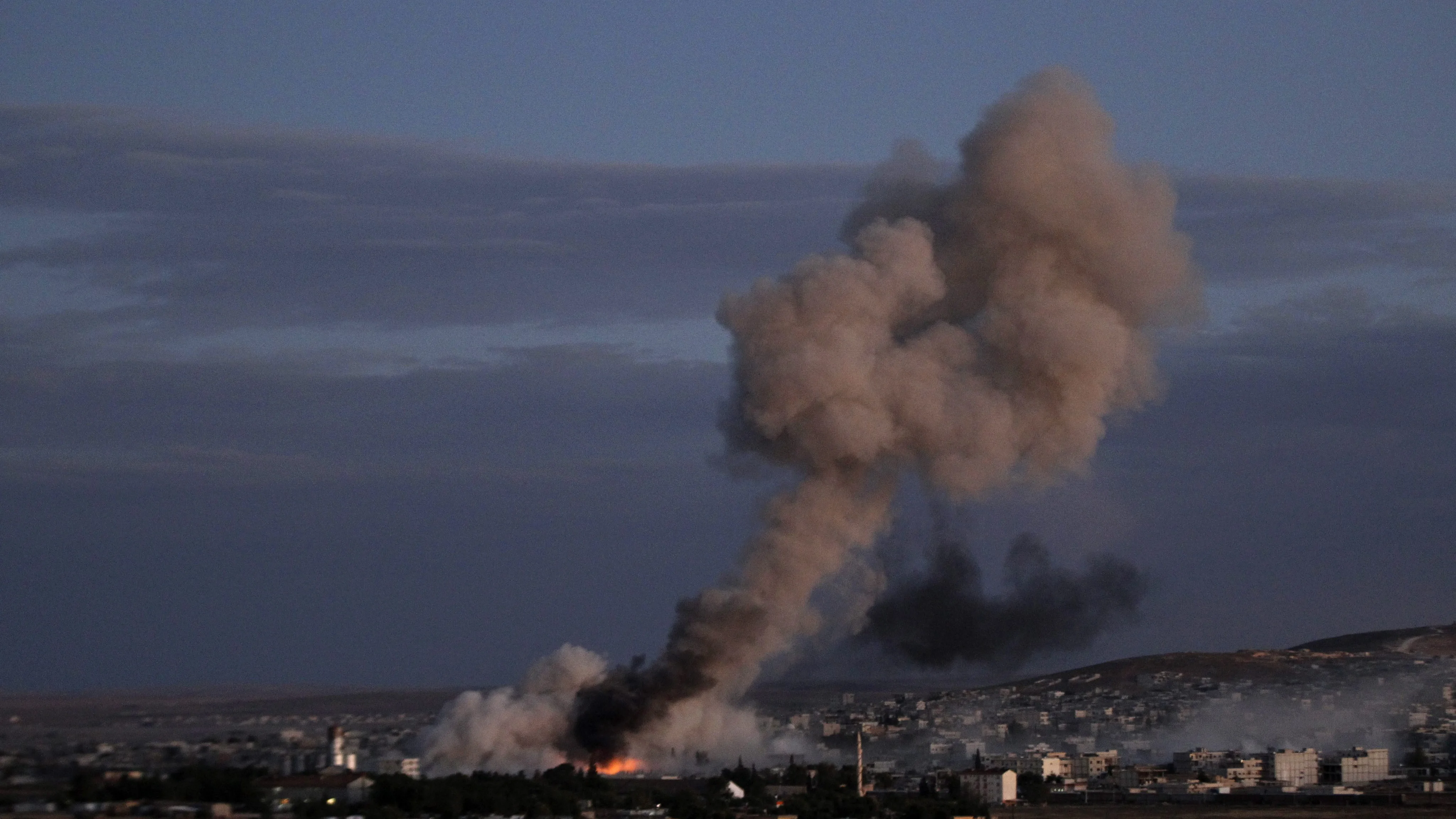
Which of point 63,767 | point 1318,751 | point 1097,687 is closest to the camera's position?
point 63,767

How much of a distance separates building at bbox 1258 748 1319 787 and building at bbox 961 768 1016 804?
41.5 ft

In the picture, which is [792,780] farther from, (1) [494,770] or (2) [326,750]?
(2) [326,750]

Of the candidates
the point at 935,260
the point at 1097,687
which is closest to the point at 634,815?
the point at 935,260

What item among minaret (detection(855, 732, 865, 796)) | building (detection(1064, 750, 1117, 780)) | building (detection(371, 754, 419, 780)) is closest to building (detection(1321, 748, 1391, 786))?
building (detection(1064, 750, 1117, 780))

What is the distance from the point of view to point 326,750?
223ft

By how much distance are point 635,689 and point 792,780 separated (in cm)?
687

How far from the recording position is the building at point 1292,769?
82.3 metres

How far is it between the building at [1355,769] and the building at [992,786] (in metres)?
14.7

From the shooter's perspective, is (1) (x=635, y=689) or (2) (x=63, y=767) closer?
(2) (x=63, y=767)

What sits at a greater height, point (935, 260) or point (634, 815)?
point (935, 260)

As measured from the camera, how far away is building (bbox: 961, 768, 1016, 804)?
7319 cm

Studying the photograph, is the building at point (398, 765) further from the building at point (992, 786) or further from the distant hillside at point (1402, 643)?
the distant hillside at point (1402, 643)

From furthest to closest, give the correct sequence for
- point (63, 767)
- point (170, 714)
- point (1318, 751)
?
1. point (1318, 751)
2. point (170, 714)
3. point (63, 767)

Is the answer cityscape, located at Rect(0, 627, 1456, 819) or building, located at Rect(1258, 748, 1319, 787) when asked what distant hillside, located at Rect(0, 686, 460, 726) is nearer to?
cityscape, located at Rect(0, 627, 1456, 819)
